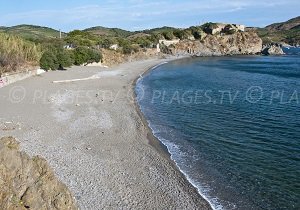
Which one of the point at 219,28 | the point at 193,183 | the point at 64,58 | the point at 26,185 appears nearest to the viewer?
the point at 26,185

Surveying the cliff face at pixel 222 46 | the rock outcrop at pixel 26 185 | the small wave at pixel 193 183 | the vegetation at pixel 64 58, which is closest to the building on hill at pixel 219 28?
the cliff face at pixel 222 46

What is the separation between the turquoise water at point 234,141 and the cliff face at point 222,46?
110 meters

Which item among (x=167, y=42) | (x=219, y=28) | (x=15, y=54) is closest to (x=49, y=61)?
(x=15, y=54)

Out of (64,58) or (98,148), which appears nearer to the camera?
(98,148)

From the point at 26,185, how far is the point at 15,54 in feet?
180

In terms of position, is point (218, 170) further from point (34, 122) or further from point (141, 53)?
point (141, 53)

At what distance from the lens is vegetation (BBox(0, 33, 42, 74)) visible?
2272 inches

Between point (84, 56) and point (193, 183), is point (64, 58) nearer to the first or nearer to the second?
point (84, 56)

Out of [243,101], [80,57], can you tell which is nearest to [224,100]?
[243,101]

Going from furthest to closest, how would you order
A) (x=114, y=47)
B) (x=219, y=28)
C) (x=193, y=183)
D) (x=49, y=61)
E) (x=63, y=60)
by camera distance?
1. (x=219, y=28)
2. (x=114, y=47)
3. (x=63, y=60)
4. (x=49, y=61)
5. (x=193, y=183)

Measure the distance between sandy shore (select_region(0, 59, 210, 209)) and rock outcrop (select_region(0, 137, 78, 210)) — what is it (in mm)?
5730

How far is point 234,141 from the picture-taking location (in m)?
27.8

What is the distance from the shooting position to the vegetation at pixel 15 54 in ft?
189

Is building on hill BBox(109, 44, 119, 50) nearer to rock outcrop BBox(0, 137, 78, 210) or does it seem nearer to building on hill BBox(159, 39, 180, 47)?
building on hill BBox(159, 39, 180, 47)
